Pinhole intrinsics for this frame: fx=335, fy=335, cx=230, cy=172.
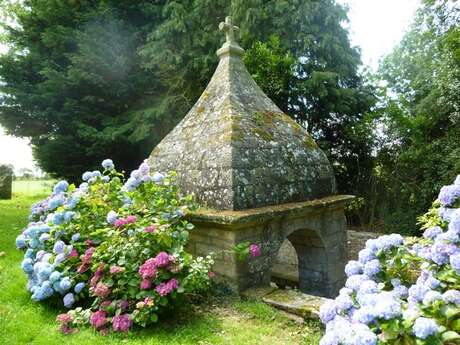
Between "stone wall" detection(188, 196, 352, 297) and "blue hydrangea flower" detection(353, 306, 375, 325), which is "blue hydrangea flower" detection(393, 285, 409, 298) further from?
"stone wall" detection(188, 196, 352, 297)

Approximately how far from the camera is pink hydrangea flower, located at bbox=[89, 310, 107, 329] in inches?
114

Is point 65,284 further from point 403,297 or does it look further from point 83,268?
point 403,297

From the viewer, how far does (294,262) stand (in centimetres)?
747

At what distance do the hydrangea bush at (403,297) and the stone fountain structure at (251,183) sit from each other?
1.57m

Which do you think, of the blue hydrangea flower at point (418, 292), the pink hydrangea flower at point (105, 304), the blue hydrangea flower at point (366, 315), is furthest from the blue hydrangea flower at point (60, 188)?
the blue hydrangea flower at point (418, 292)

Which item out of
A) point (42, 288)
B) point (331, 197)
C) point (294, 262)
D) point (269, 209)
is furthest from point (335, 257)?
point (42, 288)

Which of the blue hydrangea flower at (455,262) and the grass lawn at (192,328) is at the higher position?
the blue hydrangea flower at (455,262)

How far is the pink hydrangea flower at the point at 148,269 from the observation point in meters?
2.89

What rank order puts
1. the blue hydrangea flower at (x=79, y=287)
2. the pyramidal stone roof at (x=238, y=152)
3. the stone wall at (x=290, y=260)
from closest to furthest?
the blue hydrangea flower at (x=79, y=287), the pyramidal stone roof at (x=238, y=152), the stone wall at (x=290, y=260)

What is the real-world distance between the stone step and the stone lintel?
738 mm

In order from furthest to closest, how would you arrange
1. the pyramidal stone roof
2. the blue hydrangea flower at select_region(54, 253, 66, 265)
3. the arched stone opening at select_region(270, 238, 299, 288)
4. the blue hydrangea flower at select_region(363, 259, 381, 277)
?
the arched stone opening at select_region(270, 238, 299, 288), the pyramidal stone roof, the blue hydrangea flower at select_region(54, 253, 66, 265), the blue hydrangea flower at select_region(363, 259, 381, 277)

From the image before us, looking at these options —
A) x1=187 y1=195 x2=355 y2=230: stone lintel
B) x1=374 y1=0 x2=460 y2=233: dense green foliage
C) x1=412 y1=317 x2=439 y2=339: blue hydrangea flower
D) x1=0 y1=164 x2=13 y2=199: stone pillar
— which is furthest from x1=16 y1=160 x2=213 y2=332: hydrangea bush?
x1=0 y1=164 x2=13 y2=199: stone pillar

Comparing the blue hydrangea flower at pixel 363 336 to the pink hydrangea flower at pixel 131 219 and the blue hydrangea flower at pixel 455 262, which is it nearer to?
the blue hydrangea flower at pixel 455 262

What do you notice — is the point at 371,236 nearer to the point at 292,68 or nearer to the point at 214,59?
the point at 292,68
